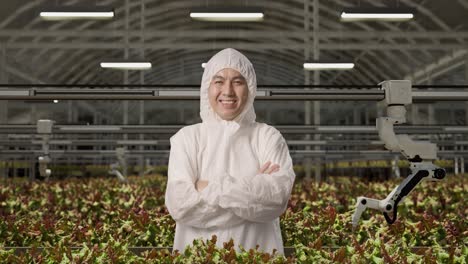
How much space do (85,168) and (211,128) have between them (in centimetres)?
1680

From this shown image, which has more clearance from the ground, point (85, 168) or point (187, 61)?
point (187, 61)

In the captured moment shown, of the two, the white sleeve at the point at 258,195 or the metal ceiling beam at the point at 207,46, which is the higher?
the metal ceiling beam at the point at 207,46

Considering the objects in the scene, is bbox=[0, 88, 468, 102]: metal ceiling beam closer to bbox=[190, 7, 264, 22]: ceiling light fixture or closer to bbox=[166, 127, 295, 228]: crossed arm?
bbox=[166, 127, 295, 228]: crossed arm

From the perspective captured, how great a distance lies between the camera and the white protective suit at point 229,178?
8.12 ft

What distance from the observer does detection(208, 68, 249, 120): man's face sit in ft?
9.09

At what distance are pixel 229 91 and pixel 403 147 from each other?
962mm

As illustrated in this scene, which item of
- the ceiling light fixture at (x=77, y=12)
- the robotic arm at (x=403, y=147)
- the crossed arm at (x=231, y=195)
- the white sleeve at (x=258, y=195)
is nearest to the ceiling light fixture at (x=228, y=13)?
the ceiling light fixture at (x=77, y=12)

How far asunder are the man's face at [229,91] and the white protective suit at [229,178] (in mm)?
28

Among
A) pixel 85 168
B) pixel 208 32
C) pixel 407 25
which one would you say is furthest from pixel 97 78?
pixel 407 25

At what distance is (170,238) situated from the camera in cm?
365

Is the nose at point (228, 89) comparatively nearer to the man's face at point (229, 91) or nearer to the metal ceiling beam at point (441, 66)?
the man's face at point (229, 91)

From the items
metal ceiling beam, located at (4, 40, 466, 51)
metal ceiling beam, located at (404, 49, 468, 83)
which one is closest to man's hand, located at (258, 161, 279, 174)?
metal ceiling beam, located at (4, 40, 466, 51)

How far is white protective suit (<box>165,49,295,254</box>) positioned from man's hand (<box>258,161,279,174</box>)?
31 millimetres

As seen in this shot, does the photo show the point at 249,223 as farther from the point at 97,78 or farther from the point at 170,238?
the point at 97,78
